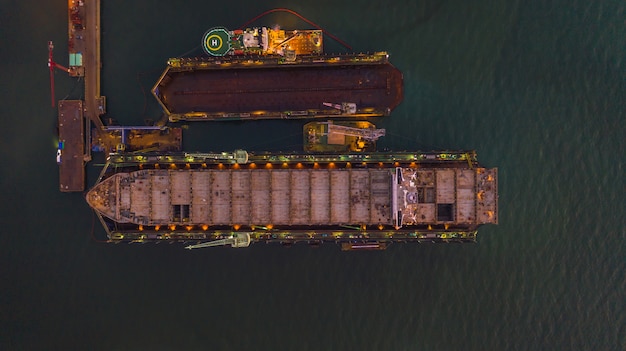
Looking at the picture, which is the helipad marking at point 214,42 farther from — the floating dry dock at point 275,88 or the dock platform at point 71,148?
the dock platform at point 71,148

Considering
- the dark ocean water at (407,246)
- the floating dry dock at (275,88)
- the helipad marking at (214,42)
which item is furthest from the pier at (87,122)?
the helipad marking at (214,42)

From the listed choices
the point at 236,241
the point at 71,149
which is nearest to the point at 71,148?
the point at 71,149

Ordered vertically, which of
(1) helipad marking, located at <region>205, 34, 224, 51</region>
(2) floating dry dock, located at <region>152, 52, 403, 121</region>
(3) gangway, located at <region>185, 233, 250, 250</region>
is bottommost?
(3) gangway, located at <region>185, 233, 250, 250</region>

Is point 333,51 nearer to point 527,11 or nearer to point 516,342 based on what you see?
point 527,11

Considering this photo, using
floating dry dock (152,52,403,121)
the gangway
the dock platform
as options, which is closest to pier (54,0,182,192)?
the dock platform

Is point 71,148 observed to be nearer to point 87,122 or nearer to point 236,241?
point 87,122

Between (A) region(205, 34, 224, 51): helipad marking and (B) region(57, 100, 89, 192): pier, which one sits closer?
(A) region(205, 34, 224, 51): helipad marking

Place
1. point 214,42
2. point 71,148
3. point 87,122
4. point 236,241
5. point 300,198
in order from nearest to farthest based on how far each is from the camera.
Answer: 1. point 300,198
2. point 236,241
3. point 214,42
4. point 71,148
5. point 87,122

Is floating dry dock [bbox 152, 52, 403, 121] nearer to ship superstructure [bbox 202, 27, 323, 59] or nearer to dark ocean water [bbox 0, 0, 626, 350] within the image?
ship superstructure [bbox 202, 27, 323, 59]
